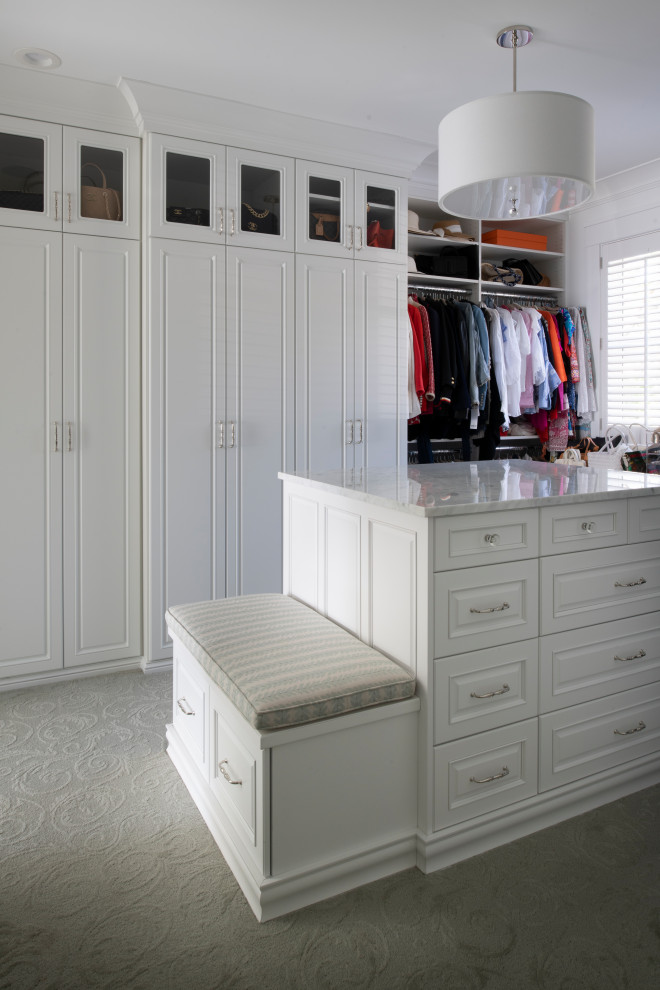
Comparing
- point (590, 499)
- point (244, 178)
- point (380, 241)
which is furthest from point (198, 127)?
point (590, 499)

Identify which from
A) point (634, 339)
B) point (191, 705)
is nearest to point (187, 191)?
point (191, 705)

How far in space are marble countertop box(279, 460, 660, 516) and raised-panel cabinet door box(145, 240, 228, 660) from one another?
0.90m

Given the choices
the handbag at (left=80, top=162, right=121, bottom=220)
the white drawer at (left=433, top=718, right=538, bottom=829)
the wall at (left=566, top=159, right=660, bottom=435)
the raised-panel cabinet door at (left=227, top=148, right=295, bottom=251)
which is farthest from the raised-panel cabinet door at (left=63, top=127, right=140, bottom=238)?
the wall at (left=566, top=159, right=660, bottom=435)

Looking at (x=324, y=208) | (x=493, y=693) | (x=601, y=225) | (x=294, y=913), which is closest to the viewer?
(x=294, y=913)

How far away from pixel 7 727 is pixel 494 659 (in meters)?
1.95

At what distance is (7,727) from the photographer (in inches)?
111

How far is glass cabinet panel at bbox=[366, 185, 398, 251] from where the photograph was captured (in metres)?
3.83

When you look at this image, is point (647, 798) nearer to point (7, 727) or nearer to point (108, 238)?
point (7, 727)

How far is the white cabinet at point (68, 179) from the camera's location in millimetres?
3090

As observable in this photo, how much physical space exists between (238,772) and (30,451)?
6.33 ft

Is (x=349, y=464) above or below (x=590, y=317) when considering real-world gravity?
below

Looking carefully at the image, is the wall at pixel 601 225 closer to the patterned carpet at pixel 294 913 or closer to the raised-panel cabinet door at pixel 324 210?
the raised-panel cabinet door at pixel 324 210

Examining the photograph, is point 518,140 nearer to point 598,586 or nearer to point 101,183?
point 598,586

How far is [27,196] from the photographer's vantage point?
311 cm
